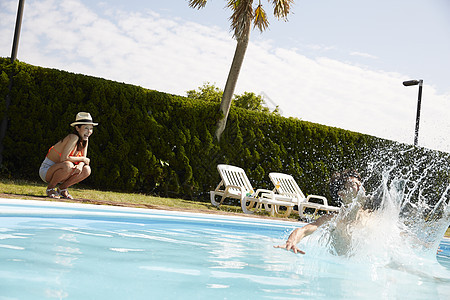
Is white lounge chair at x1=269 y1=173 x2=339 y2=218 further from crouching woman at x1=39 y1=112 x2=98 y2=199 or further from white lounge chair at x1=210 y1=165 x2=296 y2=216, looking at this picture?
crouching woman at x1=39 y1=112 x2=98 y2=199

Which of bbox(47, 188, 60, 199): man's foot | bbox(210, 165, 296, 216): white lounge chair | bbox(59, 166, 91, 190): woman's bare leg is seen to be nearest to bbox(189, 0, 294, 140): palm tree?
bbox(210, 165, 296, 216): white lounge chair

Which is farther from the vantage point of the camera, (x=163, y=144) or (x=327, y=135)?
(x=327, y=135)

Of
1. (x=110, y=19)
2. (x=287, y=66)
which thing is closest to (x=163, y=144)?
(x=110, y=19)

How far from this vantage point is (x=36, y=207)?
5.28m

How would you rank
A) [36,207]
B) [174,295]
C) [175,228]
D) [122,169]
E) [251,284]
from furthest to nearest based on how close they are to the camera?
1. [122,169]
2. [175,228]
3. [36,207]
4. [251,284]
5. [174,295]

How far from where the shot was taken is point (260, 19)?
36.7 feet

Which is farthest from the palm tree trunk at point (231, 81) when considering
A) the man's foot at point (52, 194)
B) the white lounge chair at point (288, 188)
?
the man's foot at point (52, 194)

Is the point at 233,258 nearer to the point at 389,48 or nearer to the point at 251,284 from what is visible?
the point at 251,284

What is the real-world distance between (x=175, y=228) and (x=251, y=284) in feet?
10.0

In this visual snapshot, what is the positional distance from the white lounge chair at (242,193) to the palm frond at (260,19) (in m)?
3.76

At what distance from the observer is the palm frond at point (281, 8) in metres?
11.0

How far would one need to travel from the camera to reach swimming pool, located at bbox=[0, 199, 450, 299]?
236cm

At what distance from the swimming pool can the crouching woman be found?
1.02 m

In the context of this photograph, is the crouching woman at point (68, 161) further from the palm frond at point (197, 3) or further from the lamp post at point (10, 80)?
the palm frond at point (197, 3)
